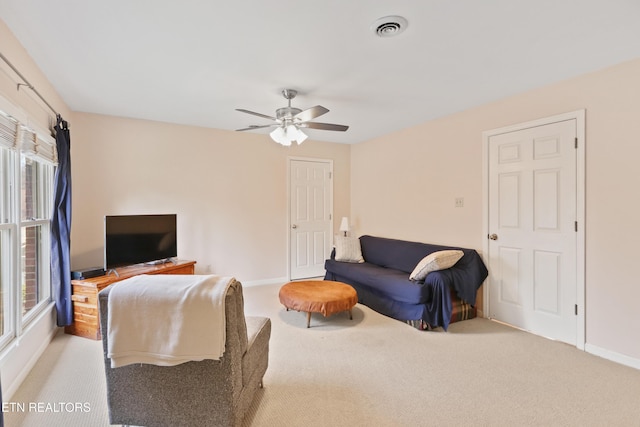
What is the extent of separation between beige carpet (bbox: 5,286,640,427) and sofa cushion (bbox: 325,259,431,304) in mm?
361

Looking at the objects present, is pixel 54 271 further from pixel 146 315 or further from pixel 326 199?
pixel 326 199

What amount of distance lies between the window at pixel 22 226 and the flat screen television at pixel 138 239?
51cm

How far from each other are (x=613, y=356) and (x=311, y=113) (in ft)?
10.6

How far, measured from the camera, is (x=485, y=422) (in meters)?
1.77

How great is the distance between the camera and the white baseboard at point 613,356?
7.75 ft

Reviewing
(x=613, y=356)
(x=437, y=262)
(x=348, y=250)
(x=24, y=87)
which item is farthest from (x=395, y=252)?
(x=24, y=87)

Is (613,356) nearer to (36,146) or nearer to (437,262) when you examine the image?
(437,262)

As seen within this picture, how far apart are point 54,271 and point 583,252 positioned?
480 cm

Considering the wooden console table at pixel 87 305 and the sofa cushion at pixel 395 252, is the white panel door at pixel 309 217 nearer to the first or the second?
the sofa cushion at pixel 395 252

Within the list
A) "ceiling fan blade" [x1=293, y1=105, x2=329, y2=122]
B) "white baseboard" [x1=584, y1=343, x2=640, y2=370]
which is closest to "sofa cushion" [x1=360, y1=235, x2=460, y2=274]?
"white baseboard" [x1=584, y1=343, x2=640, y2=370]

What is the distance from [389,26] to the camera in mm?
1945

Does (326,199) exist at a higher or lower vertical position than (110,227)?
higher

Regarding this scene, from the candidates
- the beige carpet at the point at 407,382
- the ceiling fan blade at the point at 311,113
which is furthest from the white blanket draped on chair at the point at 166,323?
the ceiling fan blade at the point at 311,113

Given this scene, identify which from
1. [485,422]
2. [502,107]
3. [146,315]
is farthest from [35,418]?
[502,107]
